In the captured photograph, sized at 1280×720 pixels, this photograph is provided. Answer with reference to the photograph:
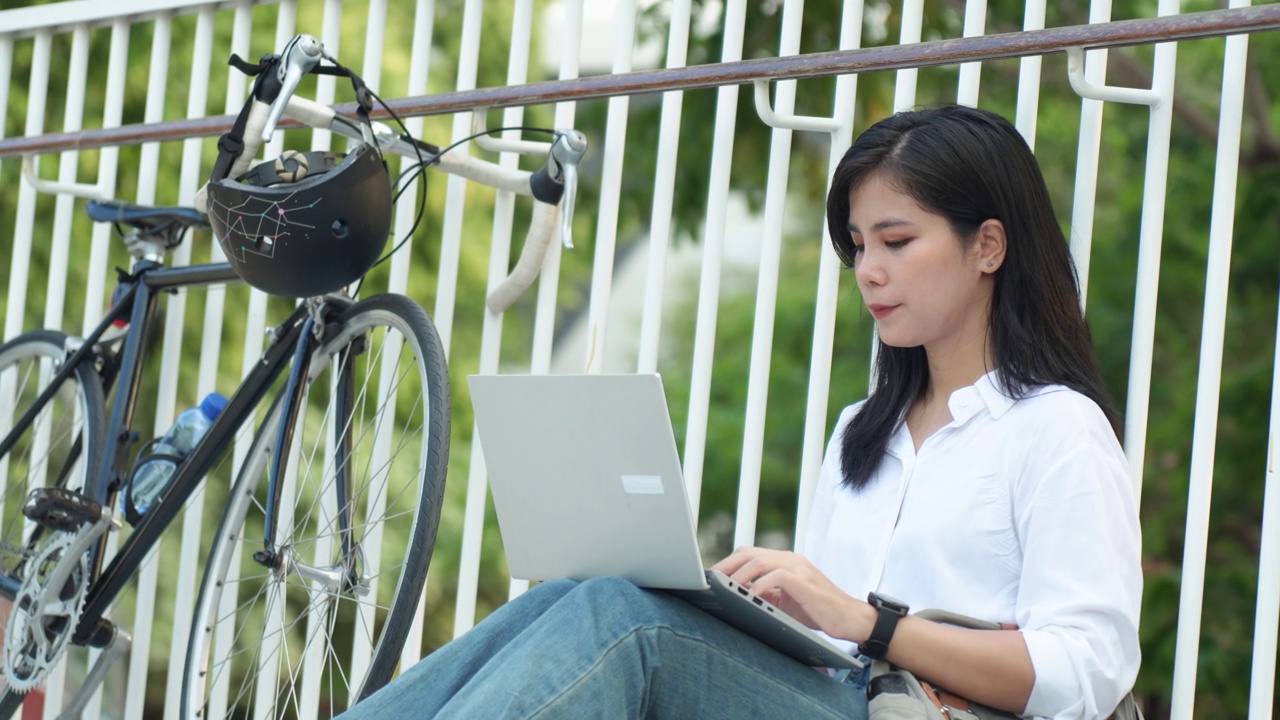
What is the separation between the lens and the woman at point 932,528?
1.55 metres

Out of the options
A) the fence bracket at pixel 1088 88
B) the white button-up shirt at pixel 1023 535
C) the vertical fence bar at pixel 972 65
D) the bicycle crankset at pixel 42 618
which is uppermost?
the vertical fence bar at pixel 972 65

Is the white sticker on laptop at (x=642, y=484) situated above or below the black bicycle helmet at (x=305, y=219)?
below

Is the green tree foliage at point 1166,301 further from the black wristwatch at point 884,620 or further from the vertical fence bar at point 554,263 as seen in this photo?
the black wristwatch at point 884,620

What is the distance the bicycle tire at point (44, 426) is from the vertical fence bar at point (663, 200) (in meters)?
1.04

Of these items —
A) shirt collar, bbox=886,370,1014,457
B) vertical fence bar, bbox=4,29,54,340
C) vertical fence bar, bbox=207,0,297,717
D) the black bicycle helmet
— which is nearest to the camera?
shirt collar, bbox=886,370,1014,457

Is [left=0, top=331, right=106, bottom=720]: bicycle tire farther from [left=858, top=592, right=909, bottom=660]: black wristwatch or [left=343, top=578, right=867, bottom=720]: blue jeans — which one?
[left=858, top=592, right=909, bottom=660]: black wristwatch

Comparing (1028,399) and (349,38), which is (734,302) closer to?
(349,38)

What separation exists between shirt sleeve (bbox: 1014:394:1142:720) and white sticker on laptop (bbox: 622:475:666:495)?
444 mm

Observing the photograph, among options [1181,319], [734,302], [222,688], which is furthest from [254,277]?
[734,302]

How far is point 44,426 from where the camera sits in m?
2.93

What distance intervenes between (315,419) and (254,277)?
3.71m

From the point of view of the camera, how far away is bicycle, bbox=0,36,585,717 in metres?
2.08

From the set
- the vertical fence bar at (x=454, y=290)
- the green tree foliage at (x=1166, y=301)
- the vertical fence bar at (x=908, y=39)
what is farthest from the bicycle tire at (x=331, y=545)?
the green tree foliage at (x=1166, y=301)

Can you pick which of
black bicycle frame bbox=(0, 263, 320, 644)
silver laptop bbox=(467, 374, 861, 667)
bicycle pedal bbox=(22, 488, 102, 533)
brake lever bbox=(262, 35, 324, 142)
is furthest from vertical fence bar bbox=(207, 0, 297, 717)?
silver laptop bbox=(467, 374, 861, 667)
